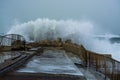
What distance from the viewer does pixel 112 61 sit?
1120 cm

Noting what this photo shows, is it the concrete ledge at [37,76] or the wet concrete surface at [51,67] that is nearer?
the concrete ledge at [37,76]

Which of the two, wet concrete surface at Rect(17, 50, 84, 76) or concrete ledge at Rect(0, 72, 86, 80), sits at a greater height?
wet concrete surface at Rect(17, 50, 84, 76)

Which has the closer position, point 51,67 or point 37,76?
point 37,76

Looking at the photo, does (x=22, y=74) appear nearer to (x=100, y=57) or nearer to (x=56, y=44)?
(x=100, y=57)

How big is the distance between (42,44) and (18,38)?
3.92 meters

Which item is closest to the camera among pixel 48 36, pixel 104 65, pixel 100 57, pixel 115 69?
pixel 115 69

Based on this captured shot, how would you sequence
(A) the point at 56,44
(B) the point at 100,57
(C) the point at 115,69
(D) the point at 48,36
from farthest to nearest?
(D) the point at 48,36 → (A) the point at 56,44 → (B) the point at 100,57 → (C) the point at 115,69

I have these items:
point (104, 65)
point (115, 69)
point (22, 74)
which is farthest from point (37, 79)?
point (104, 65)

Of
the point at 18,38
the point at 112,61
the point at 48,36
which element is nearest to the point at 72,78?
the point at 112,61

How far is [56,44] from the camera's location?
1459 inches

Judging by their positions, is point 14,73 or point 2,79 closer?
point 2,79

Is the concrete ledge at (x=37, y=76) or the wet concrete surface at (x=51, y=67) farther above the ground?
the wet concrete surface at (x=51, y=67)

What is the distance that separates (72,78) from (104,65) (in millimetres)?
3388

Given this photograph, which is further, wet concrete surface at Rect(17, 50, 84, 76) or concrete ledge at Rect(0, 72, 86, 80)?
wet concrete surface at Rect(17, 50, 84, 76)
